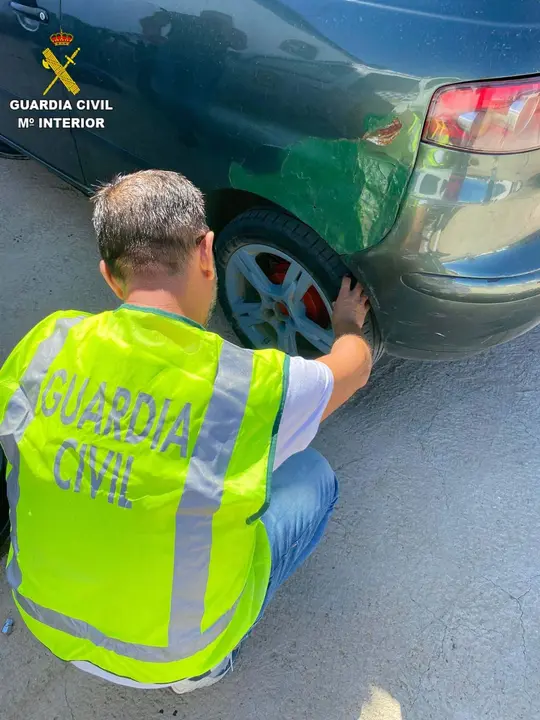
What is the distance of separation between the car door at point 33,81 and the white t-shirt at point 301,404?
1.77 metres

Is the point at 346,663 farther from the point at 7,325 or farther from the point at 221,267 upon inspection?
the point at 7,325

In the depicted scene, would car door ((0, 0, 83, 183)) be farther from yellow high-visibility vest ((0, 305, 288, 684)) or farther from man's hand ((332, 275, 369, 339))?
yellow high-visibility vest ((0, 305, 288, 684))

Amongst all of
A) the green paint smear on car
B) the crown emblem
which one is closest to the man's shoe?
the green paint smear on car

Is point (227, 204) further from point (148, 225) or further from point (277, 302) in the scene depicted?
point (148, 225)

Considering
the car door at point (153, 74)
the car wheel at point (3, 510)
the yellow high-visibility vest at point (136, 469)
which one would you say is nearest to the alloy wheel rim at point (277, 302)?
the car door at point (153, 74)

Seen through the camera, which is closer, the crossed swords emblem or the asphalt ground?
the asphalt ground

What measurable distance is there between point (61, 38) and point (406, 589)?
2.34 metres

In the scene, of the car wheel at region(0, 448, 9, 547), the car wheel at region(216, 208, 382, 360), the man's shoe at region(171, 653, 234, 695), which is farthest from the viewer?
the car wheel at region(0, 448, 9, 547)

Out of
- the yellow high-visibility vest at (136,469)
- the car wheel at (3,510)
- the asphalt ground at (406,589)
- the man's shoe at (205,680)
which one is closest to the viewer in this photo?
the yellow high-visibility vest at (136,469)

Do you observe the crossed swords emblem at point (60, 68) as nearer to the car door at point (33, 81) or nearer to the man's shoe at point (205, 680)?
the car door at point (33, 81)

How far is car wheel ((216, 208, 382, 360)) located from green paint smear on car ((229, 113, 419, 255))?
0.10 m

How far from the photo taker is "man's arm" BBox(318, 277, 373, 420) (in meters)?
1.47

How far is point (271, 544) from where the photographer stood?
152 centimetres

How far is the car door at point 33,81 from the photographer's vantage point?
7.60 feet
